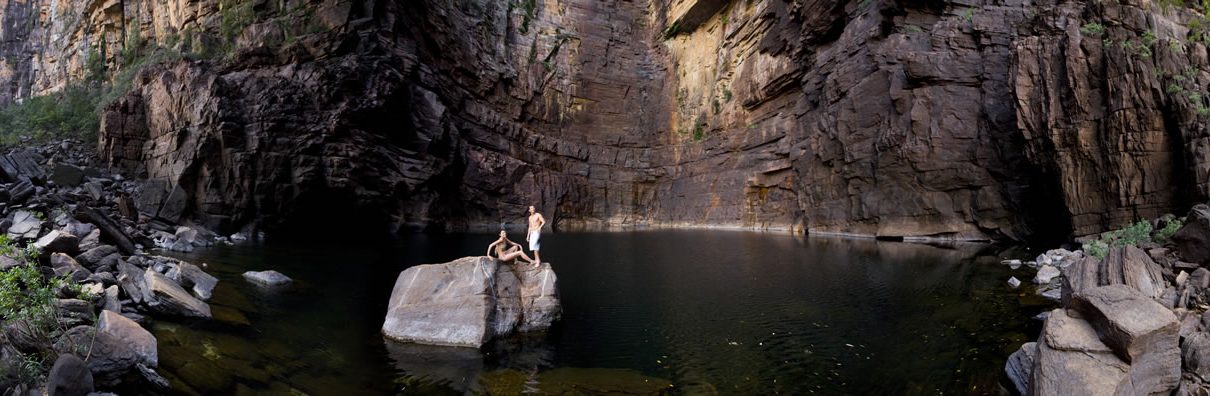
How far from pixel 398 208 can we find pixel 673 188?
3047 centimetres

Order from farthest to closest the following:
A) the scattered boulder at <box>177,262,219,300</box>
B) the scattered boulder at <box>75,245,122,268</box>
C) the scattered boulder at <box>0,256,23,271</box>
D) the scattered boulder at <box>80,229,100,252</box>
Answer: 1. the scattered boulder at <box>177,262,219,300</box>
2. the scattered boulder at <box>80,229,100,252</box>
3. the scattered boulder at <box>75,245,122,268</box>
4. the scattered boulder at <box>0,256,23,271</box>

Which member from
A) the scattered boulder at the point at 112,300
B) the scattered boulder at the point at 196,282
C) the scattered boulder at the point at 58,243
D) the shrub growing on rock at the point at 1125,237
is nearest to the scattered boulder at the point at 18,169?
the scattered boulder at the point at 196,282

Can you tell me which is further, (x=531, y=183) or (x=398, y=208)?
(x=531, y=183)

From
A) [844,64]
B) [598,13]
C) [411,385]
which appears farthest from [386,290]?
[598,13]

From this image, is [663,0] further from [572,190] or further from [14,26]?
[14,26]

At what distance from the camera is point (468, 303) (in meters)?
9.42

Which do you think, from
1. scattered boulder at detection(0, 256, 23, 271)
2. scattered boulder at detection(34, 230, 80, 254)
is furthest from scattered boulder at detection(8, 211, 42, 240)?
scattered boulder at detection(0, 256, 23, 271)

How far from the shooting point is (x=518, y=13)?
5497 cm

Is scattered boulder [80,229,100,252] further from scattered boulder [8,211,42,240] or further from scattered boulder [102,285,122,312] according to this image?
scattered boulder [102,285,122,312]

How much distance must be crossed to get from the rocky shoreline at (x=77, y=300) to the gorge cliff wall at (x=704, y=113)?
15.4 metres

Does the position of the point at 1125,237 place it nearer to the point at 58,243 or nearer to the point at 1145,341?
the point at 1145,341

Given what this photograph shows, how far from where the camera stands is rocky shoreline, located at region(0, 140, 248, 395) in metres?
4.74

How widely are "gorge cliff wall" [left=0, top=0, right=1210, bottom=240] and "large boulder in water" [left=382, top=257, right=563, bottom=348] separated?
20535 millimetres

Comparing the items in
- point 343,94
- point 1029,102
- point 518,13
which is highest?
point 518,13
